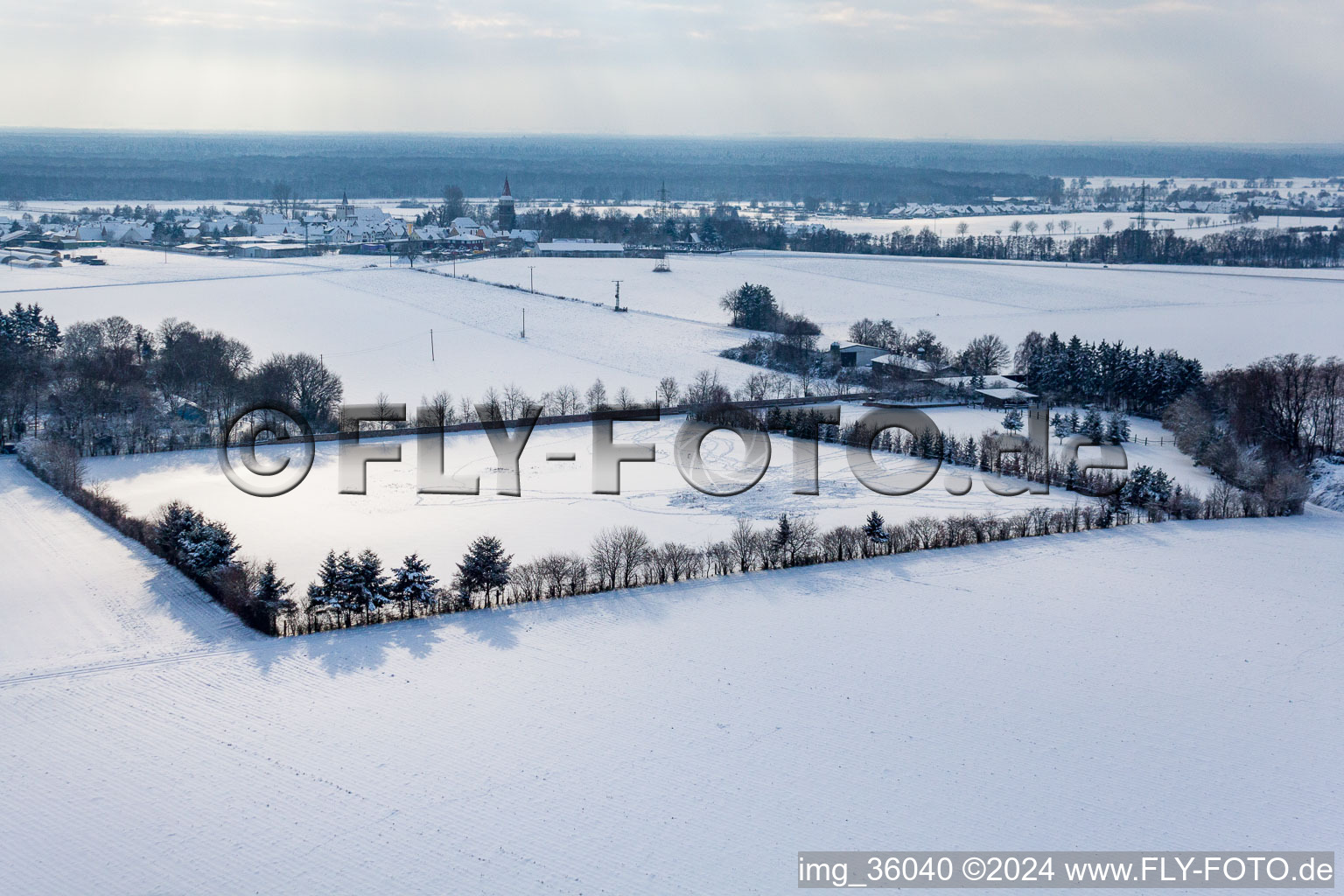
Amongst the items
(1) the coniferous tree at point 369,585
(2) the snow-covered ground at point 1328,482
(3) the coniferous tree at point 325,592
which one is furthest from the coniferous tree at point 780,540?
(2) the snow-covered ground at point 1328,482

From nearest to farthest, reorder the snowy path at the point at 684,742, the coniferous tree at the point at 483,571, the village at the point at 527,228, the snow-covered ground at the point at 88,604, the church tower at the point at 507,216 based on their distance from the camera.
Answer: the snowy path at the point at 684,742 < the snow-covered ground at the point at 88,604 < the coniferous tree at the point at 483,571 < the village at the point at 527,228 < the church tower at the point at 507,216

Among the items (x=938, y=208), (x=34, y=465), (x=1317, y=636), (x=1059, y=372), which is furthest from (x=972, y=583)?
(x=938, y=208)

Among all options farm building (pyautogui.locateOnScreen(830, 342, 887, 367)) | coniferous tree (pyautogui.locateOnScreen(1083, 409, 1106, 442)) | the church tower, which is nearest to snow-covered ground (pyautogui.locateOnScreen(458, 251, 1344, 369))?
farm building (pyautogui.locateOnScreen(830, 342, 887, 367))

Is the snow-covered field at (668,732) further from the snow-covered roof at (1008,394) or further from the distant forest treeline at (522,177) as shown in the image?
the distant forest treeline at (522,177)

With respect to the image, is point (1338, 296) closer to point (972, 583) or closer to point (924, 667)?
point (972, 583)

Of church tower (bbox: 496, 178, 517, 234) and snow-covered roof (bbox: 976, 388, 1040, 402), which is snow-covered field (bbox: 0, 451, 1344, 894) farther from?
church tower (bbox: 496, 178, 517, 234)

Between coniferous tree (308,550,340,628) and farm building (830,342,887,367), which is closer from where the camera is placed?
coniferous tree (308,550,340,628)

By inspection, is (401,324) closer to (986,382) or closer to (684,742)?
(986,382)
